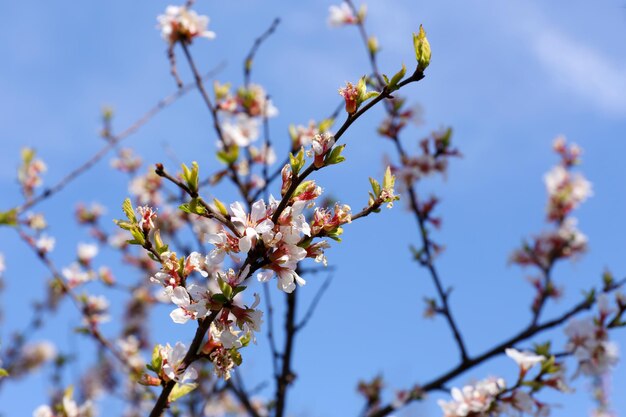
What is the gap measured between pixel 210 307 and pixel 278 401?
8.25ft

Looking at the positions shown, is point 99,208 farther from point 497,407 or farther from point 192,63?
point 497,407

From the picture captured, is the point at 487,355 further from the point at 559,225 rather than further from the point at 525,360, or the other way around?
the point at 559,225

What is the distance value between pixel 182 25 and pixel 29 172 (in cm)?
188

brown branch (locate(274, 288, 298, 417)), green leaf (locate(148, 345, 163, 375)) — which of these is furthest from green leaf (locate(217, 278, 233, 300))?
brown branch (locate(274, 288, 298, 417))

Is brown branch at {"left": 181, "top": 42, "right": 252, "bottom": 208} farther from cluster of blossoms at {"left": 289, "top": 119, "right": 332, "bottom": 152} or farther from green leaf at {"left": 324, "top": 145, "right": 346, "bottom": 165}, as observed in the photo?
green leaf at {"left": 324, "top": 145, "right": 346, "bottom": 165}

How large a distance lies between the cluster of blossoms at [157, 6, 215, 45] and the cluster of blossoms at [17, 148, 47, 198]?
1356 millimetres

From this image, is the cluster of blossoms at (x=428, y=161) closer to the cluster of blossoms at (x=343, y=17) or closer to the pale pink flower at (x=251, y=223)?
the cluster of blossoms at (x=343, y=17)

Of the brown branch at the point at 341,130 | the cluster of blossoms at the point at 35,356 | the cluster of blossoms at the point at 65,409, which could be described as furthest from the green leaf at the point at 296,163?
the cluster of blossoms at the point at 35,356

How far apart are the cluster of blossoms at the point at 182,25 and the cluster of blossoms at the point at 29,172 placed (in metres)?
1.36

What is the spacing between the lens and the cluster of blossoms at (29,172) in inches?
162

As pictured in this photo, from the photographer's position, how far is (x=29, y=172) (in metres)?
4.60

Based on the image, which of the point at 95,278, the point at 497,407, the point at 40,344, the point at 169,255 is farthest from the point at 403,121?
the point at 40,344

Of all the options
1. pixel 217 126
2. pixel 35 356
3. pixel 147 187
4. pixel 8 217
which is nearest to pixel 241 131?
pixel 217 126

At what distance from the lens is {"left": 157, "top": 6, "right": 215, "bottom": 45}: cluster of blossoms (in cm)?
385
